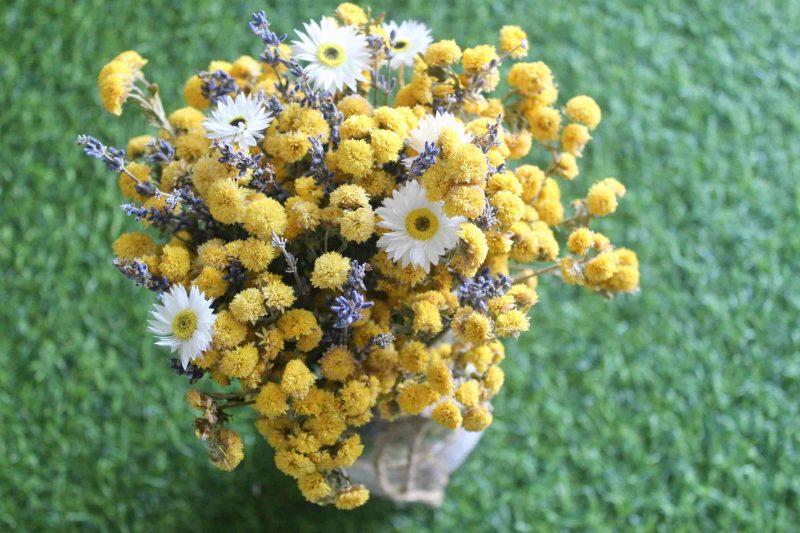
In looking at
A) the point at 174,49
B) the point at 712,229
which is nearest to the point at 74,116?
the point at 174,49

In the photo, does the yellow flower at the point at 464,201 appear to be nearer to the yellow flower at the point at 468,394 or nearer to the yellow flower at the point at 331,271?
the yellow flower at the point at 331,271

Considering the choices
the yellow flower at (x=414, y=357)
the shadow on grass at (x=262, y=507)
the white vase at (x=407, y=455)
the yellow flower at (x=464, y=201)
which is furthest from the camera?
the shadow on grass at (x=262, y=507)

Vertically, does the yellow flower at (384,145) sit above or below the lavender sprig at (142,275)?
above

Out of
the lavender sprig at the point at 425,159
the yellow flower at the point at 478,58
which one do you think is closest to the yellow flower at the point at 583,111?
the yellow flower at the point at 478,58

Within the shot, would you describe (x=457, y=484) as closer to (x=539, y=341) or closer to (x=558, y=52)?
(x=539, y=341)

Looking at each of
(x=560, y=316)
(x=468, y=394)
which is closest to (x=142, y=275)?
(x=468, y=394)

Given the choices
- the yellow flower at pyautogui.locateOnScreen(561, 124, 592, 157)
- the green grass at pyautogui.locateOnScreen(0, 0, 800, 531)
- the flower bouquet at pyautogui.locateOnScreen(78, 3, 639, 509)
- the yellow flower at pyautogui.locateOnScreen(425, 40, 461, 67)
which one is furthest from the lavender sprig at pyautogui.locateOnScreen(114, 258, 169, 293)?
the green grass at pyautogui.locateOnScreen(0, 0, 800, 531)

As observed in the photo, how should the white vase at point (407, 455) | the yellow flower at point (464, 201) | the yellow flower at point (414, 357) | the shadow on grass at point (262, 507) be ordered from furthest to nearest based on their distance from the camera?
the shadow on grass at point (262, 507), the white vase at point (407, 455), the yellow flower at point (414, 357), the yellow flower at point (464, 201)
